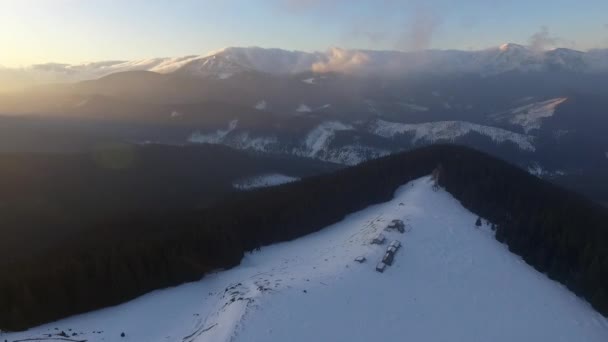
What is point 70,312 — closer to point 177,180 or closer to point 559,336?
point 559,336

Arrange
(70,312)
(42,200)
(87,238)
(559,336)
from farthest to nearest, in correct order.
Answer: (42,200) → (87,238) → (70,312) → (559,336)

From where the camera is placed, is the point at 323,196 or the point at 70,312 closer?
the point at 70,312

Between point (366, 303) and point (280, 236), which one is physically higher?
point (366, 303)

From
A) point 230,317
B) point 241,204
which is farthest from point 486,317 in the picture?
point 241,204

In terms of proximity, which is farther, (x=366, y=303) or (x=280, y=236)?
(x=280, y=236)

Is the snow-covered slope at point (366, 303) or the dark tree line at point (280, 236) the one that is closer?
the snow-covered slope at point (366, 303)
